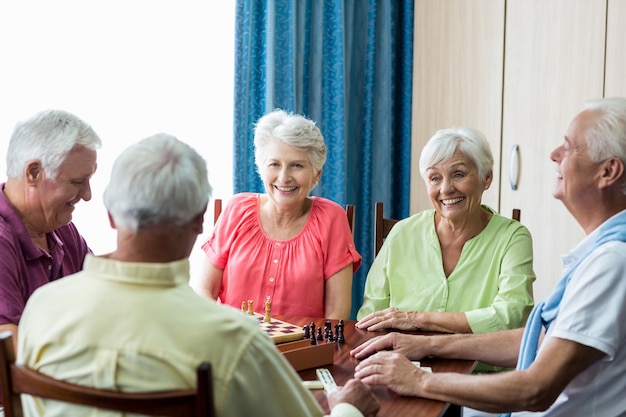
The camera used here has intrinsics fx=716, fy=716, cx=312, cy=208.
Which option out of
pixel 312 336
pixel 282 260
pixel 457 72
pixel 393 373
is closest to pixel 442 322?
pixel 312 336

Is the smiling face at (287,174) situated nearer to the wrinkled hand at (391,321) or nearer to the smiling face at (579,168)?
Answer: the wrinkled hand at (391,321)

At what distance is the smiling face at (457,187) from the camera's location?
2510 mm

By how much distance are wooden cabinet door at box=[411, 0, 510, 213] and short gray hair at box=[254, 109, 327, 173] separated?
1286 mm

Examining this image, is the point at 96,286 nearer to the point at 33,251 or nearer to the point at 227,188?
the point at 33,251

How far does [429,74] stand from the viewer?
4.06 metres

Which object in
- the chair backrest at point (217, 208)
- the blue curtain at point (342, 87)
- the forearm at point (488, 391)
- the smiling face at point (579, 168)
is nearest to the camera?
the forearm at point (488, 391)

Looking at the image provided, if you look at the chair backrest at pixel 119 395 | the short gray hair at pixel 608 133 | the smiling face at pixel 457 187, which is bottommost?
the chair backrest at pixel 119 395

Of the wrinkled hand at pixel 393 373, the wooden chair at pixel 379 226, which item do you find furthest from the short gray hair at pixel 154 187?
the wooden chair at pixel 379 226

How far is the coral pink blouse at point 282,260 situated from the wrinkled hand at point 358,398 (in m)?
1.19

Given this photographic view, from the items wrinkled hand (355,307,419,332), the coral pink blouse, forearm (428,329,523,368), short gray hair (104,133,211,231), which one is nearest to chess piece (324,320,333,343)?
wrinkled hand (355,307,419,332)

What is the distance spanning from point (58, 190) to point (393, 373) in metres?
1.02

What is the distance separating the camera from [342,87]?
4020 millimetres

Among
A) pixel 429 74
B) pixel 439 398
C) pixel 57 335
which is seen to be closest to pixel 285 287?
pixel 439 398

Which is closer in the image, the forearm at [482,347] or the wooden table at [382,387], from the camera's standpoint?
the wooden table at [382,387]
